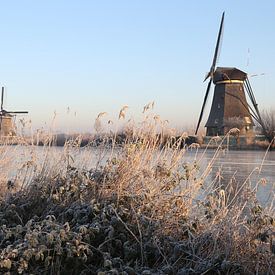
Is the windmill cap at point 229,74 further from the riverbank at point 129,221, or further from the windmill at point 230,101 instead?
the riverbank at point 129,221

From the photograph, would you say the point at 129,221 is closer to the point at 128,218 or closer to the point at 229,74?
the point at 128,218

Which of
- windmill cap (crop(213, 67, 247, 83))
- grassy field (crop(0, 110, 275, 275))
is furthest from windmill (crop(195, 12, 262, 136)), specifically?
grassy field (crop(0, 110, 275, 275))

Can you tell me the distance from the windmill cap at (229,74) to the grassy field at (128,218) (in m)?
34.7

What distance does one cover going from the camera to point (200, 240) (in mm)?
3594

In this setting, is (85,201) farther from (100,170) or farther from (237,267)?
(237,267)

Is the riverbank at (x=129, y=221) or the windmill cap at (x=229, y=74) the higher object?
the windmill cap at (x=229, y=74)

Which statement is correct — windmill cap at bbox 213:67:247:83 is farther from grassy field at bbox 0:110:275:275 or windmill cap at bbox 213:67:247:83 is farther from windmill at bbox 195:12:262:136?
grassy field at bbox 0:110:275:275

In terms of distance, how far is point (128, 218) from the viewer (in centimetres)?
396

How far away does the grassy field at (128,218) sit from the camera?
3346mm

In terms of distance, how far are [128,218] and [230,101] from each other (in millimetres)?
36026

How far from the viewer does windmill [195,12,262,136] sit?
126 ft

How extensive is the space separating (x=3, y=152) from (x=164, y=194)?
2.88 meters

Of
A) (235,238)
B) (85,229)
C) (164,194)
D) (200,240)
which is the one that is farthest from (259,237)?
(85,229)

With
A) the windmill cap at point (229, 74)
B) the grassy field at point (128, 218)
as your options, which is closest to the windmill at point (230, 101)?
the windmill cap at point (229, 74)
